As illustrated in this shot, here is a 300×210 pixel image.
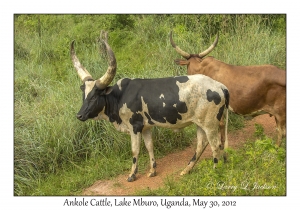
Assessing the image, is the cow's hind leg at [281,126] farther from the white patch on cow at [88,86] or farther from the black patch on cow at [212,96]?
the white patch on cow at [88,86]

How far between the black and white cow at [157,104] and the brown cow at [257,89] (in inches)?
33.3

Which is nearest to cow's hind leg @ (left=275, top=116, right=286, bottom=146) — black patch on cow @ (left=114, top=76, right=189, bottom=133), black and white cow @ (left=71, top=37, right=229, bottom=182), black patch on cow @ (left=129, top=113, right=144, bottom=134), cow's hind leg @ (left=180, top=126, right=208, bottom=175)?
black and white cow @ (left=71, top=37, right=229, bottom=182)

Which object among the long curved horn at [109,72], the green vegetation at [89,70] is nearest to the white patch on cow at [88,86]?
the long curved horn at [109,72]

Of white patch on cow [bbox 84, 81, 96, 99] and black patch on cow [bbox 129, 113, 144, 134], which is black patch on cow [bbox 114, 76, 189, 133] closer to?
black patch on cow [bbox 129, 113, 144, 134]

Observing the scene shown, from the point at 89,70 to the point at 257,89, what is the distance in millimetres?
3675

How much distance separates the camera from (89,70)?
8867 millimetres

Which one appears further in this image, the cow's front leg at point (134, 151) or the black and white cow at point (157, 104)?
the cow's front leg at point (134, 151)

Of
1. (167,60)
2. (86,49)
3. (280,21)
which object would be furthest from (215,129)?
(280,21)

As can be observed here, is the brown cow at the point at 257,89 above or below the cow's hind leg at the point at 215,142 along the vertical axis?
above

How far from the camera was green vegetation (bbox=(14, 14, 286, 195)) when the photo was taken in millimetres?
6734

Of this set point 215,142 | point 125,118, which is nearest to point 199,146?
point 215,142

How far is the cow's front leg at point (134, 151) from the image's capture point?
20.4ft

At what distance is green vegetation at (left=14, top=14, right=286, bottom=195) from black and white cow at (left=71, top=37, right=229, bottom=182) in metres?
0.60
